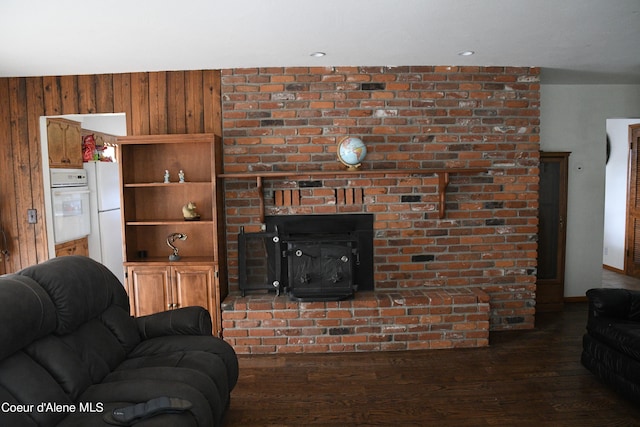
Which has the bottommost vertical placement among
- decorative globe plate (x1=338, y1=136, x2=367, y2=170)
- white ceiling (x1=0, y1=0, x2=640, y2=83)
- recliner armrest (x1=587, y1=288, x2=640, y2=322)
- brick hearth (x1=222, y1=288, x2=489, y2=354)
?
brick hearth (x1=222, y1=288, x2=489, y2=354)

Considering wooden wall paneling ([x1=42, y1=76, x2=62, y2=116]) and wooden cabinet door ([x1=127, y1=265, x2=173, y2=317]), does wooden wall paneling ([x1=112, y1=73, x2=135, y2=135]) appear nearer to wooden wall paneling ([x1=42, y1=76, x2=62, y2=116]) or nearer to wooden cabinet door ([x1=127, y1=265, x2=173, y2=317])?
wooden wall paneling ([x1=42, y1=76, x2=62, y2=116])

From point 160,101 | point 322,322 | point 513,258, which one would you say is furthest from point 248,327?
point 513,258

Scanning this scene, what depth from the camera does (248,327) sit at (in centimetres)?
337

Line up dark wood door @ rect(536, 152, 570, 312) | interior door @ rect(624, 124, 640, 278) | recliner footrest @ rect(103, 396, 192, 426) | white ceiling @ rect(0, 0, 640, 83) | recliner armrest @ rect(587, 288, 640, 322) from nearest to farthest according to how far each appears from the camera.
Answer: recliner footrest @ rect(103, 396, 192, 426)
white ceiling @ rect(0, 0, 640, 83)
recliner armrest @ rect(587, 288, 640, 322)
dark wood door @ rect(536, 152, 570, 312)
interior door @ rect(624, 124, 640, 278)

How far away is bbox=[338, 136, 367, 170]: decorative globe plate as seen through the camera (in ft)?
11.1

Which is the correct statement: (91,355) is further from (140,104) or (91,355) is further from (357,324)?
(140,104)

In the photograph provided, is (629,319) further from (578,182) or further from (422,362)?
(578,182)

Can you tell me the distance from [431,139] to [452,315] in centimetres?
154

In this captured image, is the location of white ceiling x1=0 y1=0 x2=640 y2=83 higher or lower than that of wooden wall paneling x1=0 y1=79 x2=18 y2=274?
higher

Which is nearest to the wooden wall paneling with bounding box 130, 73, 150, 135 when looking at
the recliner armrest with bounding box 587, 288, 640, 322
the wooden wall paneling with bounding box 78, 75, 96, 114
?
the wooden wall paneling with bounding box 78, 75, 96, 114

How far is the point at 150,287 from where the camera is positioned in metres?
3.47

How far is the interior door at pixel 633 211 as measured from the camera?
5.37 meters

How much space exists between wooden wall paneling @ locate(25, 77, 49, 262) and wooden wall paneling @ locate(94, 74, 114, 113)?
519mm

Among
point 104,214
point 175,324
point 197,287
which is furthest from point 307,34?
point 104,214
